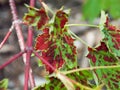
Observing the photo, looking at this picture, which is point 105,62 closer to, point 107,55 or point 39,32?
point 107,55

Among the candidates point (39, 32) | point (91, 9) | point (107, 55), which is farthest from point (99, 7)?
point (107, 55)

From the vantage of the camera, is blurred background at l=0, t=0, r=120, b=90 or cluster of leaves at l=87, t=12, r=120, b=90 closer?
cluster of leaves at l=87, t=12, r=120, b=90

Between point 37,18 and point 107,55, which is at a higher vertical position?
point 37,18

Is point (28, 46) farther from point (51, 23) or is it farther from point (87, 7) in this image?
point (87, 7)

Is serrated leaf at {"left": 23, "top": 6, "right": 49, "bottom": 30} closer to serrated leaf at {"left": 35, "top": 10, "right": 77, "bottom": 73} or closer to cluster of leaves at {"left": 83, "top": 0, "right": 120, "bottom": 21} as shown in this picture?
serrated leaf at {"left": 35, "top": 10, "right": 77, "bottom": 73}

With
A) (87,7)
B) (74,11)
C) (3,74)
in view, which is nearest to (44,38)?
(87,7)

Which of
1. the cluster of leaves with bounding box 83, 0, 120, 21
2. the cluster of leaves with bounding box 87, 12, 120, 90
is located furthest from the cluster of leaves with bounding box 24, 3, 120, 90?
the cluster of leaves with bounding box 83, 0, 120, 21
